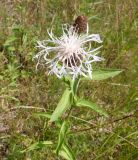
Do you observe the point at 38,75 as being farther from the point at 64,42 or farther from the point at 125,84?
the point at 64,42

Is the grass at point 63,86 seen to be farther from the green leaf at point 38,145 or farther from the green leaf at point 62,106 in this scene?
the green leaf at point 62,106

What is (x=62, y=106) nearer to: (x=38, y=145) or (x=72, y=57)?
(x=72, y=57)

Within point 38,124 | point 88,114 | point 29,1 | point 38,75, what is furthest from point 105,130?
point 29,1

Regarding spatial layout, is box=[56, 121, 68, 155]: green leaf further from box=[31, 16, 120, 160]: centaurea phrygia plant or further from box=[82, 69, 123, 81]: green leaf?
box=[82, 69, 123, 81]: green leaf

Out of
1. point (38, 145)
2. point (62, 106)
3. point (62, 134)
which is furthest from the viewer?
point (38, 145)

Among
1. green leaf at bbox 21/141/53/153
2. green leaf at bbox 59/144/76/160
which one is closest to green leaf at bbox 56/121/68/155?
green leaf at bbox 59/144/76/160

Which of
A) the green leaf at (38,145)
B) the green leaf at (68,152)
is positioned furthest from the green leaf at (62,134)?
the green leaf at (38,145)

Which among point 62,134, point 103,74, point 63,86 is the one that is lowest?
point 62,134

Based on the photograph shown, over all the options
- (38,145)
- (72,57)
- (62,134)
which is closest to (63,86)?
(38,145)
